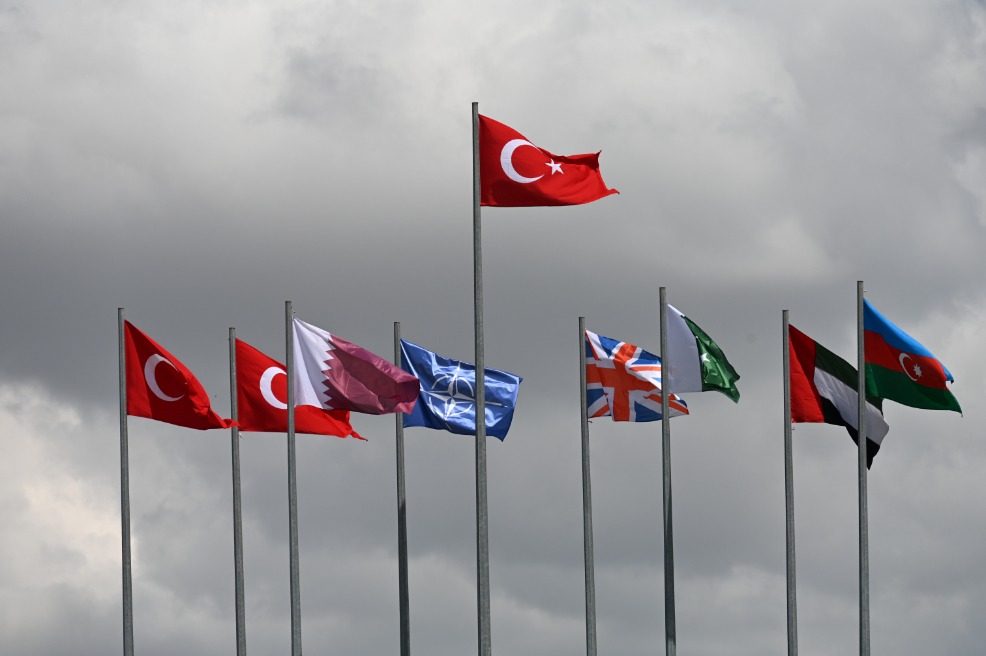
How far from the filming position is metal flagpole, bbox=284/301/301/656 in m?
47.2

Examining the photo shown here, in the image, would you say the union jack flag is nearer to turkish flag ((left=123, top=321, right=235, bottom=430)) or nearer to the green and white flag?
the green and white flag

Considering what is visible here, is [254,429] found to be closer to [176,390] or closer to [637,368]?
[176,390]

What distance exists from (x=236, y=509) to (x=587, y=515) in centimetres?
929

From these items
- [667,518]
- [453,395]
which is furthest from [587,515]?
[453,395]

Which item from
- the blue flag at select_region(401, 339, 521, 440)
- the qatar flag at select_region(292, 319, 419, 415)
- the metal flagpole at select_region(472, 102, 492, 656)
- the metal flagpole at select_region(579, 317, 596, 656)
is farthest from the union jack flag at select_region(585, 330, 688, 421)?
the metal flagpole at select_region(472, 102, 492, 656)

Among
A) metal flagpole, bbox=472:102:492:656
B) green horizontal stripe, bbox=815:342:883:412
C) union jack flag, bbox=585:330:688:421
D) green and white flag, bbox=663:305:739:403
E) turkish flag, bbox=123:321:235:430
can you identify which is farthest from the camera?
union jack flag, bbox=585:330:688:421

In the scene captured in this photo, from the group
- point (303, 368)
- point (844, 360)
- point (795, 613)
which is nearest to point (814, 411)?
point (844, 360)

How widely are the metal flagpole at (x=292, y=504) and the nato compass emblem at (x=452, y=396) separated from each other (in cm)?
339

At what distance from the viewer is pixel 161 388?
46.1m

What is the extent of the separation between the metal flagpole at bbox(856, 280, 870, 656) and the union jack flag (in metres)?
4.90

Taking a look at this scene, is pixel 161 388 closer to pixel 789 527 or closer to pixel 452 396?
pixel 452 396

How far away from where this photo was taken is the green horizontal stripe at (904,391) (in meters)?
49.0

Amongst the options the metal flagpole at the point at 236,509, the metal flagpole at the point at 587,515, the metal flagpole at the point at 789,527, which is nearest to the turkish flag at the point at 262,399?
the metal flagpole at the point at 236,509

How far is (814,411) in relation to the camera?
5159 centimetres
